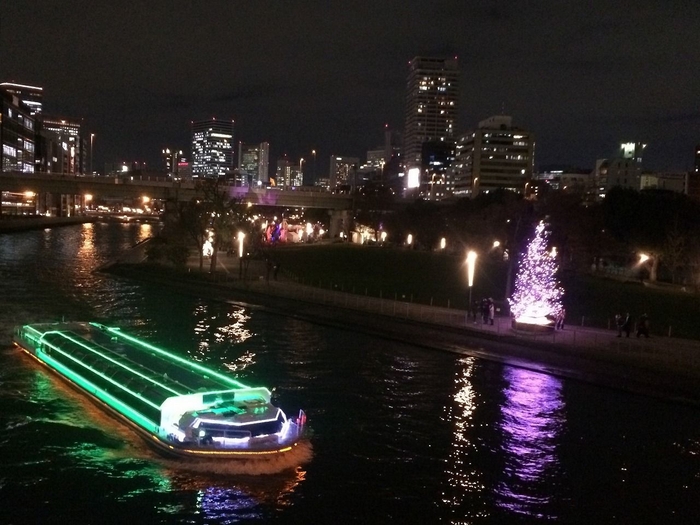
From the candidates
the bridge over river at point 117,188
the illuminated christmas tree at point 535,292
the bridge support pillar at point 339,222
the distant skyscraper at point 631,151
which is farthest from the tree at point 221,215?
the distant skyscraper at point 631,151

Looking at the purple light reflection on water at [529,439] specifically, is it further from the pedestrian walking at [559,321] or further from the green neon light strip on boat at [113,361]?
the green neon light strip on boat at [113,361]

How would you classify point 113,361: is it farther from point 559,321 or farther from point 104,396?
point 559,321

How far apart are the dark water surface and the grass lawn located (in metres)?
12.9

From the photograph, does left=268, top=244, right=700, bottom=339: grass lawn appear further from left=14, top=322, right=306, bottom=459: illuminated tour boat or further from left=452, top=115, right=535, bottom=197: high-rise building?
left=452, top=115, right=535, bottom=197: high-rise building

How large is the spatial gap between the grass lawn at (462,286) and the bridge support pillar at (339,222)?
3373 cm

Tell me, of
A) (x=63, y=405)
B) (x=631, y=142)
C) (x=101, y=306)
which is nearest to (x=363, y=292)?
(x=101, y=306)

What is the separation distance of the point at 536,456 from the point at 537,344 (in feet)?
38.2

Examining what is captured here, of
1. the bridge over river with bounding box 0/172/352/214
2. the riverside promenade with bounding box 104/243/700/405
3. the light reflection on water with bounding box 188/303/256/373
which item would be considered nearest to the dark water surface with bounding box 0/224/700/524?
the light reflection on water with bounding box 188/303/256/373

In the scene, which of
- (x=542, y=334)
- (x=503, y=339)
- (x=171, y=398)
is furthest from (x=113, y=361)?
(x=542, y=334)

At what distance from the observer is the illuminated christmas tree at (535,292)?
32.3 m

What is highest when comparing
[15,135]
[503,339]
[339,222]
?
[15,135]

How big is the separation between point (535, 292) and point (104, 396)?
20.9 meters

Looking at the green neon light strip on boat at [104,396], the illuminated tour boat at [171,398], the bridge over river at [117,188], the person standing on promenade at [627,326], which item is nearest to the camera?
the illuminated tour boat at [171,398]

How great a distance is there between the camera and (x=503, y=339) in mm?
30625
